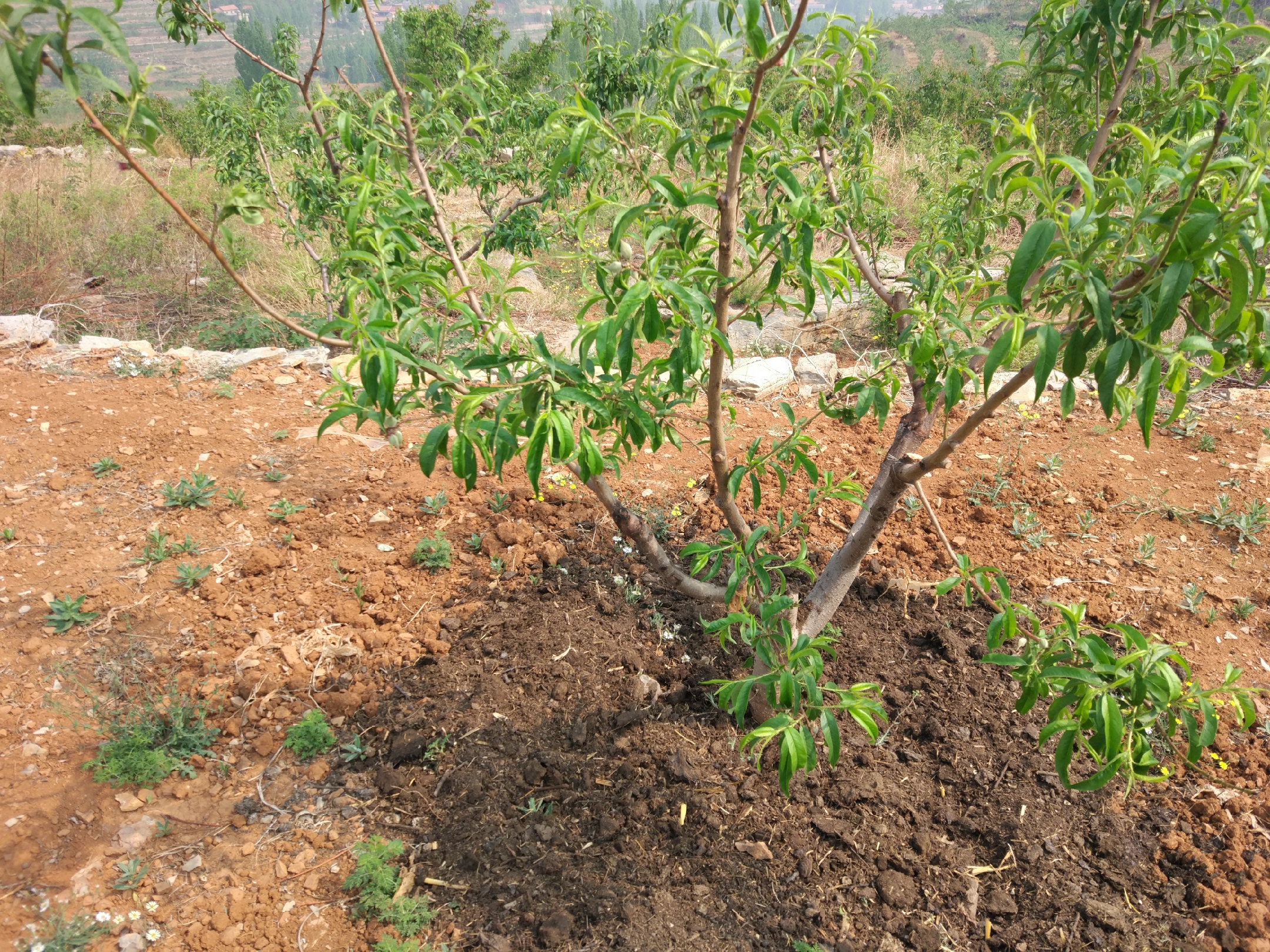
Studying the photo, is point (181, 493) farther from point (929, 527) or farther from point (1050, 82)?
point (1050, 82)

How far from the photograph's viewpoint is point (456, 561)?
3193 mm

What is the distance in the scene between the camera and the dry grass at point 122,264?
6.37 meters

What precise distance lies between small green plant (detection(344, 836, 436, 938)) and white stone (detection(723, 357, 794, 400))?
335 cm

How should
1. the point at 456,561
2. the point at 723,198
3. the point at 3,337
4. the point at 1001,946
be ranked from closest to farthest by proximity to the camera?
the point at 723,198
the point at 1001,946
the point at 456,561
the point at 3,337

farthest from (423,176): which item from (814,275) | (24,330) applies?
(24,330)

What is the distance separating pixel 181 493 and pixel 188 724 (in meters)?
1.29

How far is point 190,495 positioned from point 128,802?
152 centimetres

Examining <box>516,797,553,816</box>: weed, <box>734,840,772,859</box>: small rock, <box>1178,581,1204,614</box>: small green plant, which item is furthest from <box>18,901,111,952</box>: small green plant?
<box>1178,581,1204,614</box>: small green plant

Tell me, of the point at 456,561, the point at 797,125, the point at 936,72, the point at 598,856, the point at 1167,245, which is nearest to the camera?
the point at 1167,245

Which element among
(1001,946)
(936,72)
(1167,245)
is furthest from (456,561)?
(936,72)

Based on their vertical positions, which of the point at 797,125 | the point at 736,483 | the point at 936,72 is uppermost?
the point at 936,72

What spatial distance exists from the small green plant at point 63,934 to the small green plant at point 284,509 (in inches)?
67.0

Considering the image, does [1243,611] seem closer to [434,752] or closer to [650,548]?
[650,548]

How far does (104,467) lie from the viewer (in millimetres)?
3607
